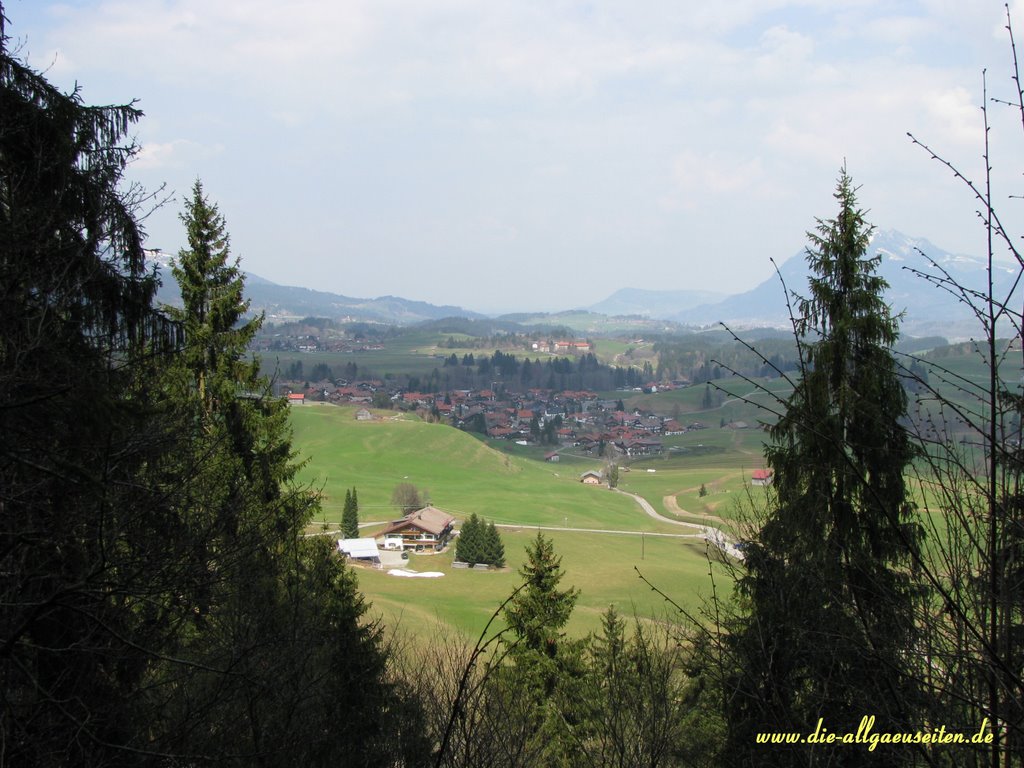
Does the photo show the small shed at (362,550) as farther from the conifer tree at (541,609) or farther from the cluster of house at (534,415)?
the cluster of house at (534,415)

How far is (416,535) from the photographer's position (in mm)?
61094

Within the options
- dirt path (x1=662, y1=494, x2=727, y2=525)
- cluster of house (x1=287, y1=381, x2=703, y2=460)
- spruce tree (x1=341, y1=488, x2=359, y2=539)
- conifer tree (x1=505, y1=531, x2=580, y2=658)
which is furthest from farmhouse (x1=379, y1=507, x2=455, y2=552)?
cluster of house (x1=287, y1=381, x2=703, y2=460)

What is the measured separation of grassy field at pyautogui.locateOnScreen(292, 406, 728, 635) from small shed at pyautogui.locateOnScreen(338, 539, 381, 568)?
3085mm

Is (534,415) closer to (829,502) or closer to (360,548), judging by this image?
(360,548)

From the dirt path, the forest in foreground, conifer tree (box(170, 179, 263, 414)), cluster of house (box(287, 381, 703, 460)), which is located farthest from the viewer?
cluster of house (box(287, 381, 703, 460))

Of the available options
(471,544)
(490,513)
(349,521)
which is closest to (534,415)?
(490,513)

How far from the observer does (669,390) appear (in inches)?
7810

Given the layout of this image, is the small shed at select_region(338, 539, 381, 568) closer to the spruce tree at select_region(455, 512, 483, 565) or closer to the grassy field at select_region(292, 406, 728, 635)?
the grassy field at select_region(292, 406, 728, 635)

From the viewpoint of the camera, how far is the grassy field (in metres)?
40.9

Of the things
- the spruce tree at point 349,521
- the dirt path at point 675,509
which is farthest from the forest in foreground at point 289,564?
the dirt path at point 675,509

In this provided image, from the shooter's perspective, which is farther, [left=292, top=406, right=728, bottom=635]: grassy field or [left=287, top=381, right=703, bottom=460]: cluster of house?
[left=287, top=381, right=703, bottom=460]: cluster of house

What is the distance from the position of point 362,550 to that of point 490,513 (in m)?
21.8

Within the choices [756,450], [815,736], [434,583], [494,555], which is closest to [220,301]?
[815,736]

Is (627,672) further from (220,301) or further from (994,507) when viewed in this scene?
(994,507)
